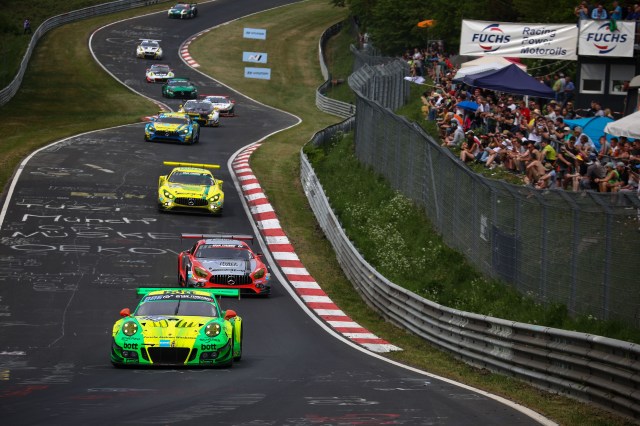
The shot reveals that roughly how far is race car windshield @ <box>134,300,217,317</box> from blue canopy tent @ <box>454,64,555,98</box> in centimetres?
1359

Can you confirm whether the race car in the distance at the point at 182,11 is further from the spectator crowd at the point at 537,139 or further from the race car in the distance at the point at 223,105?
the spectator crowd at the point at 537,139

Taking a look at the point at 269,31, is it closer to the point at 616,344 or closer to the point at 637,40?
the point at 637,40

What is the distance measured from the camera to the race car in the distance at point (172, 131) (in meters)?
45.4

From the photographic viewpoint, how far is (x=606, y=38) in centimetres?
3020

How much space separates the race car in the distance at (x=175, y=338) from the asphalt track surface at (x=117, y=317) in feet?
0.68

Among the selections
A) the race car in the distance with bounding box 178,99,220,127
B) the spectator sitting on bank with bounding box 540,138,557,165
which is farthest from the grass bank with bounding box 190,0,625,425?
the race car in the distance with bounding box 178,99,220,127

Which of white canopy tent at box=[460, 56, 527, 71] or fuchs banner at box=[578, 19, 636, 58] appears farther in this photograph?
white canopy tent at box=[460, 56, 527, 71]

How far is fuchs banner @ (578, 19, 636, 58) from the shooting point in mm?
29906

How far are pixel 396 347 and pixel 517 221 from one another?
12.3 ft

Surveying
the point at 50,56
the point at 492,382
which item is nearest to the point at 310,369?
the point at 492,382

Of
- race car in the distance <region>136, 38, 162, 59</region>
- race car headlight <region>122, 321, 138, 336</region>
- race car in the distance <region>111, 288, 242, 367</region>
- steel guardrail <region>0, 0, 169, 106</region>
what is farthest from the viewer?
race car in the distance <region>136, 38, 162, 59</region>

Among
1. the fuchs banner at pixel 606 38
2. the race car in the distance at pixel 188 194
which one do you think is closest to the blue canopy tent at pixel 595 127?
the fuchs banner at pixel 606 38

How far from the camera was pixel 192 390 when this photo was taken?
14531mm

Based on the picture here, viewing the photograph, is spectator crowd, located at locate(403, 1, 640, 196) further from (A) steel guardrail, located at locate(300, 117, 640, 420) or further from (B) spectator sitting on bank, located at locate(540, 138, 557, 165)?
(A) steel guardrail, located at locate(300, 117, 640, 420)
